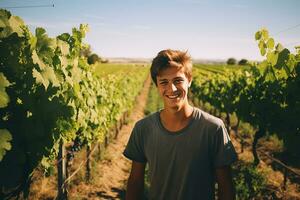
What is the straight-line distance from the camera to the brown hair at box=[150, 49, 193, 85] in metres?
2.39

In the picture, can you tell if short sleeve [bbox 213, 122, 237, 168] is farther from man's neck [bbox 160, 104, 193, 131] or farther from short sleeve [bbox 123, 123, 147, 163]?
short sleeve [bbox 123, 123, 147, 163]

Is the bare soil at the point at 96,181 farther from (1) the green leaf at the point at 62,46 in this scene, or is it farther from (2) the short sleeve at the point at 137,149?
(2) the short sleeve at the point at 137,149

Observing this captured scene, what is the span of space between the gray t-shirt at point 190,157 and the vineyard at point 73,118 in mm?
1173

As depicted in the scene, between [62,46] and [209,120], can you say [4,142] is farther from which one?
[209,120]

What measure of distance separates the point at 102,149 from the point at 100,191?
9.25ft

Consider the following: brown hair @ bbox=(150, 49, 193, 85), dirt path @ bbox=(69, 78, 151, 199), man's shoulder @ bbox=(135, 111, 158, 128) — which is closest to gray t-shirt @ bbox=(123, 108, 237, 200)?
man's shoulder @ bbox=(135, 111, 158, 128)

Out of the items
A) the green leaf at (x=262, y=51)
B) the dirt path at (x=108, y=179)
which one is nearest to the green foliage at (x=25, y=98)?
A: the green leaf at (x=262, y=51)

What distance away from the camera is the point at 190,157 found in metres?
2.21

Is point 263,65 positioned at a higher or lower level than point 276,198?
higher

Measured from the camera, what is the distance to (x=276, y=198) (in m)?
6.47

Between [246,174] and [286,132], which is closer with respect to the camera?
[286,132]

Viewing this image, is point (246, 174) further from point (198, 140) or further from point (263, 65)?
point (198, 140)

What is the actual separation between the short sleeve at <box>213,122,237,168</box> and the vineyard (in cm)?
158

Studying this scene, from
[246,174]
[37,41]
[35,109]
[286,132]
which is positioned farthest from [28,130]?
[246,174]
